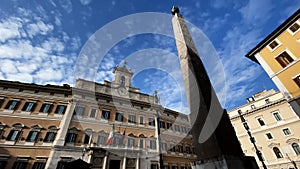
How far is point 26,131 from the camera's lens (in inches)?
522

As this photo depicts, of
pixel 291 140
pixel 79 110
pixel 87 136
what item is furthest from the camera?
pixel 291 140

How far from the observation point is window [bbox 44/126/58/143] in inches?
529

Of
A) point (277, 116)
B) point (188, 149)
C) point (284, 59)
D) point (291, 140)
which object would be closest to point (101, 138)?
point (188, 149)

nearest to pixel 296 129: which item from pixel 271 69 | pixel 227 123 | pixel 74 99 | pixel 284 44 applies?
pixel 271 69

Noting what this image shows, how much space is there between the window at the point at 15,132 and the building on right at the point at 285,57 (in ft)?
74.6

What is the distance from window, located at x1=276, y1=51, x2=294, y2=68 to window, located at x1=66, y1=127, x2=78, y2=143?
1981 cm

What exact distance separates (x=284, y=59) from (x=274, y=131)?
11.6m

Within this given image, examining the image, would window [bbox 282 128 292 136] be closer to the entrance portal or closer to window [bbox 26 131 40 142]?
the entrance portal

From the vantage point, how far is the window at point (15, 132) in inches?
498

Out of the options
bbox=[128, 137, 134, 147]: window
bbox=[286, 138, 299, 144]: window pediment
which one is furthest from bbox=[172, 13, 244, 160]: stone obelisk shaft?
bbox=[286, 138, 299, 144]: window pediment

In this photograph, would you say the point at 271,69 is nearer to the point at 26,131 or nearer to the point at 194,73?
the point at 194,73

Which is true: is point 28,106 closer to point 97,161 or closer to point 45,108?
point 45,108

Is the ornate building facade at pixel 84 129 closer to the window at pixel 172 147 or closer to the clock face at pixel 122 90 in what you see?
the window at pixel 172 147

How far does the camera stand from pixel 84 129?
1486 cm
